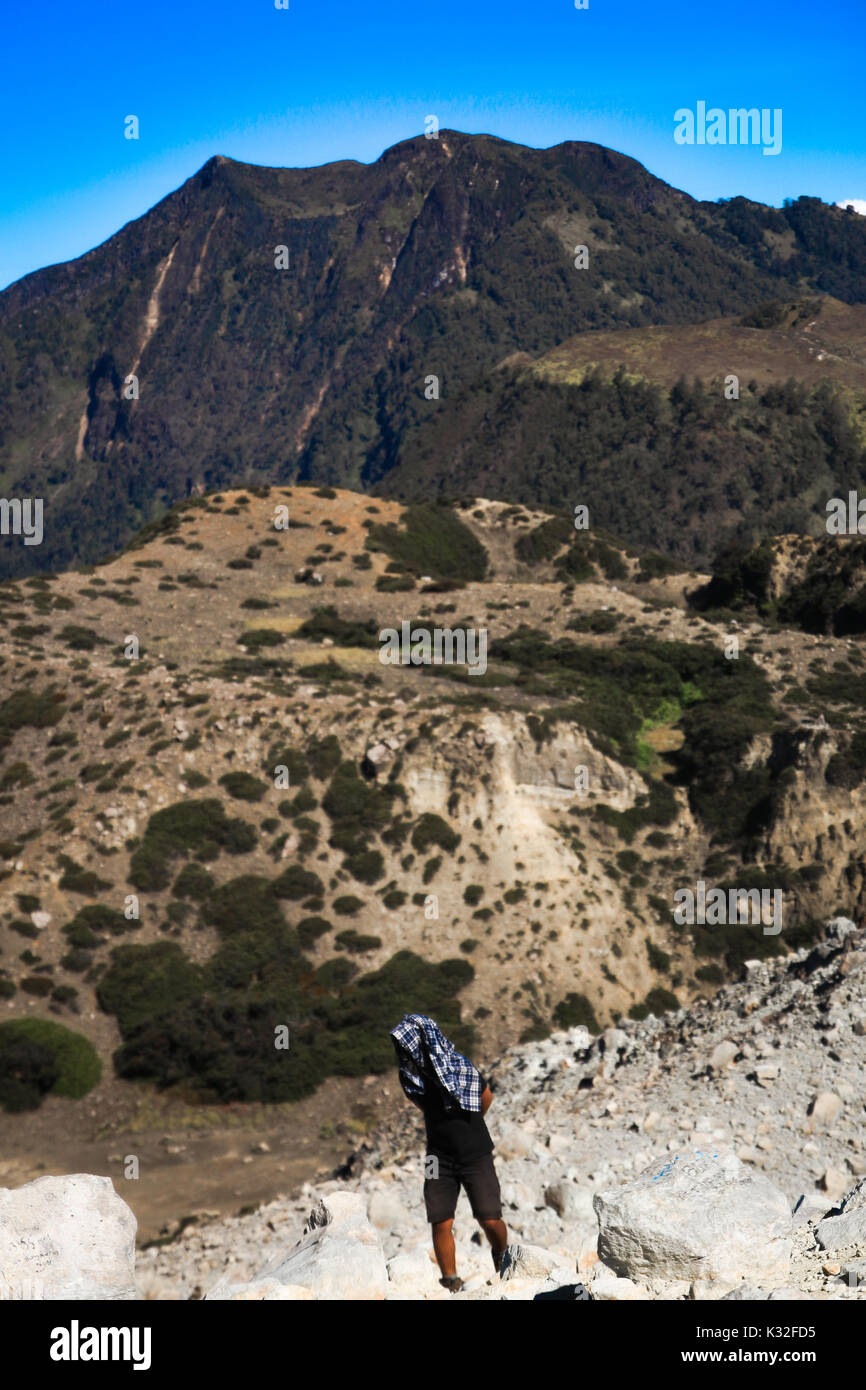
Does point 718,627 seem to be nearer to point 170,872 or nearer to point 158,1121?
point 170,872

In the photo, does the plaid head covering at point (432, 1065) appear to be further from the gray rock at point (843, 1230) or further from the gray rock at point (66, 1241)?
the gray rock at point (843, 1230)

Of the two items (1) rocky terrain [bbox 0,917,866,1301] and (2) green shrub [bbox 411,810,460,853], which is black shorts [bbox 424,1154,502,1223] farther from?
(2) green shrub [bbox 411,810,460,853]

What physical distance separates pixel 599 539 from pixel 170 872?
190 feet

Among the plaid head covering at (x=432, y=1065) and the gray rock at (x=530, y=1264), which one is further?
the plaid head covering at (x=432, y=1065)

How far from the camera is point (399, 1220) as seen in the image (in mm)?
17641

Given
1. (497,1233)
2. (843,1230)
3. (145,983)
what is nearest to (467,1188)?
(497,1233)

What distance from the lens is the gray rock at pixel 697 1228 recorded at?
816 centimetres

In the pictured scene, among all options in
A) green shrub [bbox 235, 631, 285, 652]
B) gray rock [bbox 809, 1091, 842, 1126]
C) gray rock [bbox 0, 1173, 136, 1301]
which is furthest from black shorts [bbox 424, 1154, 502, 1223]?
green shrub [bbox 235, 631, 285, 652]

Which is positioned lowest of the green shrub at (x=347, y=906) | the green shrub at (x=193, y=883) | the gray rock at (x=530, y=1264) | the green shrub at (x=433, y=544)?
the green shrub at (x=347, y=906)

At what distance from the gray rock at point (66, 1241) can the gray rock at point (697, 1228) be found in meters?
3.76

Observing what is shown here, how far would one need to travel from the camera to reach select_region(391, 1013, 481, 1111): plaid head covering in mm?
10062

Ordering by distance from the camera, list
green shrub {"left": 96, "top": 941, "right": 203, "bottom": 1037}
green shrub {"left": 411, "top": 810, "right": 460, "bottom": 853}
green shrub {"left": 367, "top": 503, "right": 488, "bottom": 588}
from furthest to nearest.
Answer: green shrub {"left": 367, "top": 503, "right": 488, "bottom": 588} → green shrub {"left": 411, "top": 810, "right": 460, "bottom": 853} → green shrub {"left": 96, "top": 941, "right": 203, "bottom": 1037}

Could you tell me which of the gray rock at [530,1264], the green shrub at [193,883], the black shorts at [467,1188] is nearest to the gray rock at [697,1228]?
the gray rock at [530,1264]
